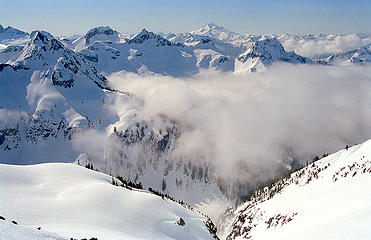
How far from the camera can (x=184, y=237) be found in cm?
4903

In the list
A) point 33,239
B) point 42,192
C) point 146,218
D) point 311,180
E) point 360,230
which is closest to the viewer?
point 33,239

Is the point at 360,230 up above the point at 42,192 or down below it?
below

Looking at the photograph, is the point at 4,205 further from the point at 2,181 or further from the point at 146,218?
the point at 146,218

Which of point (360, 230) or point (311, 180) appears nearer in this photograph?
point (360, 230)

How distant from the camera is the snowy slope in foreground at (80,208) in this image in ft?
104

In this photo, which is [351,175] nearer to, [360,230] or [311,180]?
[311,180]

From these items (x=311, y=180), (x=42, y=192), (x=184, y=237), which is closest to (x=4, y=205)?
(x=42, y=192)

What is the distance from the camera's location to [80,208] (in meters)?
39.0

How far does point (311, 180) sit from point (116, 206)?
5193cm

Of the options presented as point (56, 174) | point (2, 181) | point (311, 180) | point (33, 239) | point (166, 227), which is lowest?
point (33, 239)

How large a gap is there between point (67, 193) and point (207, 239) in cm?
3083

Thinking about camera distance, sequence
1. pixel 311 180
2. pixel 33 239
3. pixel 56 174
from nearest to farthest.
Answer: pixel 33 239 → pixel 56 174 → pixel 311 180

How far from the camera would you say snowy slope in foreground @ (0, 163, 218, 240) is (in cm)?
3164

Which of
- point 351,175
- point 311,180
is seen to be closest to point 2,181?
point 351,175
